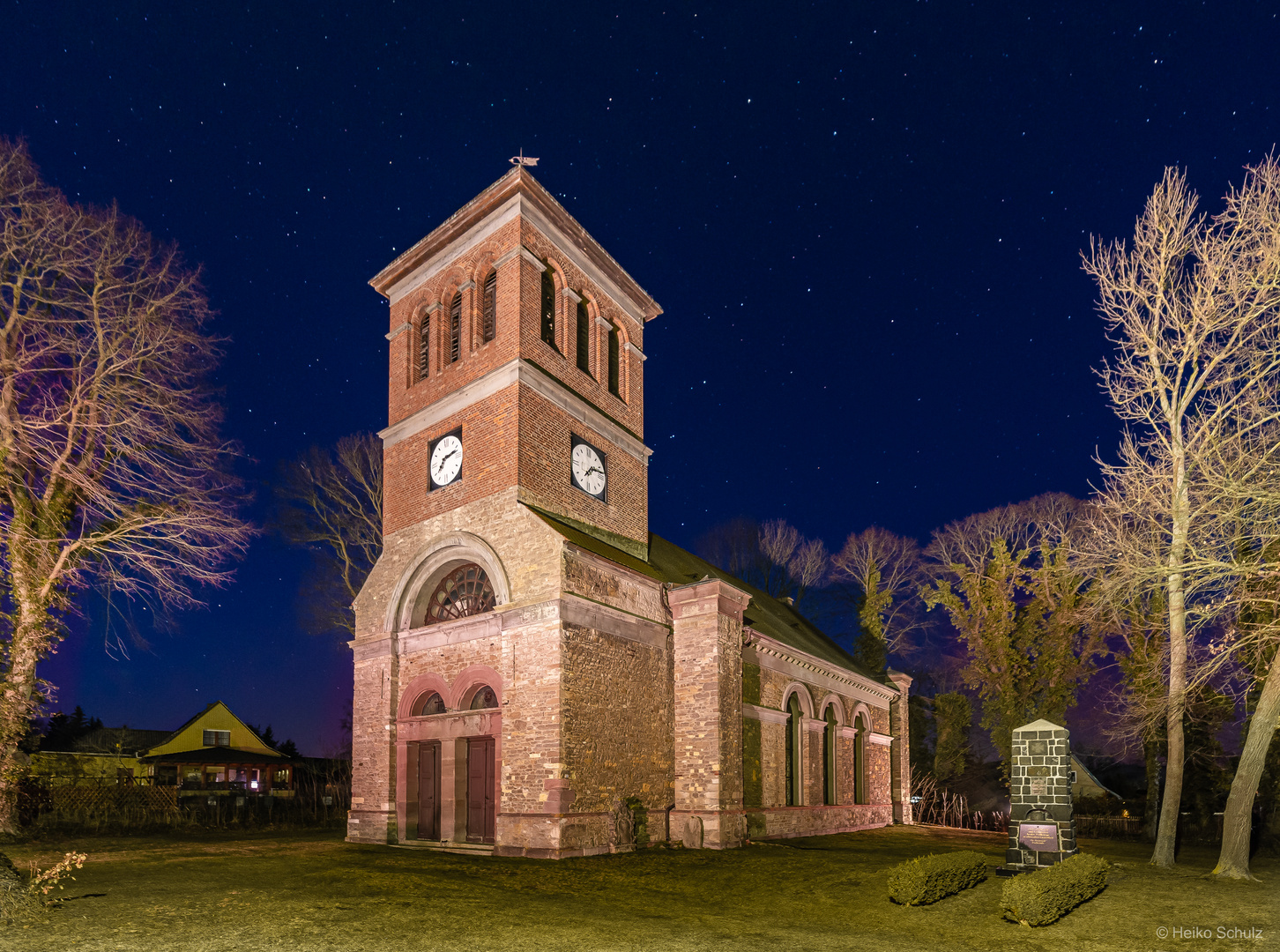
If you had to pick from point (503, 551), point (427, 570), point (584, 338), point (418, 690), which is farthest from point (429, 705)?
point (584, 338)

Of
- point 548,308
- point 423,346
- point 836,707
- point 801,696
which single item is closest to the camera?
point 548,308

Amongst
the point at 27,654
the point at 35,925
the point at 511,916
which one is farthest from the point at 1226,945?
the point at 27,654

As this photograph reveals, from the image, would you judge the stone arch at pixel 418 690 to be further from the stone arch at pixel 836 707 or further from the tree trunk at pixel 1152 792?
the tree trunk at pixel 1152 792

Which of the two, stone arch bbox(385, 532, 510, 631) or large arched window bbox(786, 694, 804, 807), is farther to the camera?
large arched window bbox(786, 694, 804, 807)

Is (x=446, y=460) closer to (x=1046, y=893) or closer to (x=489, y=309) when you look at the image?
(x=489, y=309)

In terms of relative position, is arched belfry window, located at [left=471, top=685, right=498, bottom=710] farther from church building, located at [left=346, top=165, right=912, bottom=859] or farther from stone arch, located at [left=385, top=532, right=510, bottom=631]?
stone arch, located at [left=385, top=532, right=510, bottom=631]

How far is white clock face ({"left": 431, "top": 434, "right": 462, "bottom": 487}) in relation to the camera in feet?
64.5

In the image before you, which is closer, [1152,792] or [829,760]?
[829,760]

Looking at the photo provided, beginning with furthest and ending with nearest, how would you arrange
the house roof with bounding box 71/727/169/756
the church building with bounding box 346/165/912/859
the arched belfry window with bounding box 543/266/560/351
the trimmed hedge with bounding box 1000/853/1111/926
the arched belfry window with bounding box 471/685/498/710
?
the house roof with bounding box 71/727/169/756 < the arched belfry window with bounding box 543/266/560/351 < the arched belfry window with bounding box 471/685/498/710 < the church building with bounding box 346/165/912/859 < the trimmed hedge with bounding box 1000/853/1111/926

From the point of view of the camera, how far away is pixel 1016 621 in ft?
106

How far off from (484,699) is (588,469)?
590 cm

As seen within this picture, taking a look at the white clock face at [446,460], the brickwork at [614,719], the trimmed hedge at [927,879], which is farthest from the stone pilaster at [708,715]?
the trimmed hedge at [927,879]

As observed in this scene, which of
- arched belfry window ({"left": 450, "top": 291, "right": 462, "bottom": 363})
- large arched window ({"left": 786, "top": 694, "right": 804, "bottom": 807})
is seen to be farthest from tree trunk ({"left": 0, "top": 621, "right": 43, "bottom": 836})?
large arched window ({"left": 786, "top": 694, "right": 804, "bottom": 807})

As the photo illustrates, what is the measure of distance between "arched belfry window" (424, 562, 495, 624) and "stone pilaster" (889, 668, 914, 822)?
727 inches
